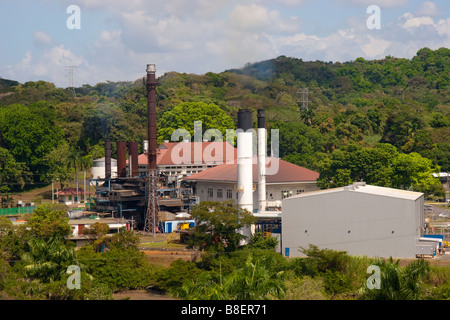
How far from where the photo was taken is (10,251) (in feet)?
170

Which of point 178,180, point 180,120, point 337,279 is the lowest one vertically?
point 337,279

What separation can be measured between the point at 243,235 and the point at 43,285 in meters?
18.3

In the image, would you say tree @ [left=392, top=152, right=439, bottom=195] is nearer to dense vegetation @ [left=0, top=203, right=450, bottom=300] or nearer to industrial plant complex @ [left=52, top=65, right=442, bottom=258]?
industrial plant complex @ [left=52, top=65, right=442, bottom=258]

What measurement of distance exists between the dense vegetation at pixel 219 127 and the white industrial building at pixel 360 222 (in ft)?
35.8

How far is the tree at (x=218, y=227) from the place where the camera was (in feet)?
171

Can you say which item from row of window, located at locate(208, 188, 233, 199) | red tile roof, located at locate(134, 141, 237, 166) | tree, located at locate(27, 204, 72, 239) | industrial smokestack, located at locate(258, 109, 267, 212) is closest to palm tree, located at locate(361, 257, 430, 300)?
tree, located at locate(27, 204, 72, 239)

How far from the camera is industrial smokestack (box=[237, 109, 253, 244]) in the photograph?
5841cm

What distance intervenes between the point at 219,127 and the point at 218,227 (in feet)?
162

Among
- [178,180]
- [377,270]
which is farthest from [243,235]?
[178,180]

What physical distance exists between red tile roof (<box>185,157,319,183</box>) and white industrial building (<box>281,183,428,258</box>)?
1736cm

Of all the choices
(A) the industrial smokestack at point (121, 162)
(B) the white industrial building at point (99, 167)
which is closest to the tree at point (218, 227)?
(A) the industrial smokestack at point (121, 162)

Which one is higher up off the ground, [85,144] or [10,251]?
[85,144]

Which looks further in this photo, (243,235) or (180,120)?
(180,120)

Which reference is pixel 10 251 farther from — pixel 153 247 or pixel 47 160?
pixel 47 160
